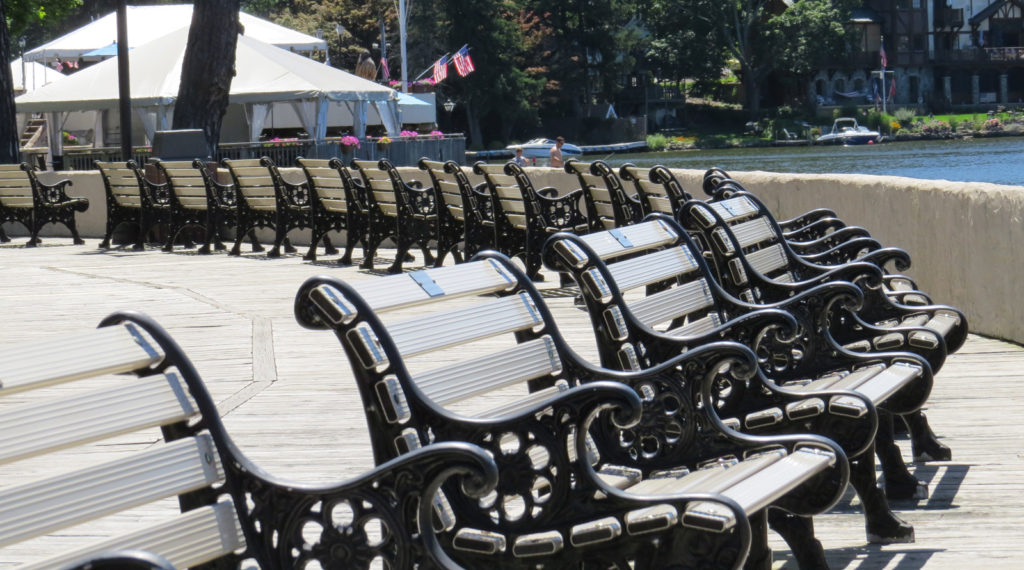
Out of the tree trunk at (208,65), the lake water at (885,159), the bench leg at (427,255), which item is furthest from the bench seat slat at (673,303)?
the lake water at (885,159)

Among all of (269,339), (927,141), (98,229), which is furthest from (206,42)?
(927,141)

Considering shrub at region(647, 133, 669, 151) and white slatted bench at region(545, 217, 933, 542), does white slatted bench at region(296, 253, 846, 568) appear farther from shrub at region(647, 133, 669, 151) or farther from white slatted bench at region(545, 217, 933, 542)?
shrub at region(647, 133, 669, 151)

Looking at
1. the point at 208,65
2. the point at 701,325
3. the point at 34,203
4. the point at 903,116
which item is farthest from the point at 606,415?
the point at 903,116

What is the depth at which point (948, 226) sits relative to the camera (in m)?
8.12

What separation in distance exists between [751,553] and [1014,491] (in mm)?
1733

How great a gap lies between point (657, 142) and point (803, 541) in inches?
3334

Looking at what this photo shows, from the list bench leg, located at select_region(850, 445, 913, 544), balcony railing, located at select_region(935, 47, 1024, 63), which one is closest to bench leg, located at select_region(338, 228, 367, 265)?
bench leg, located at select_region(850, 445, 913, 544)

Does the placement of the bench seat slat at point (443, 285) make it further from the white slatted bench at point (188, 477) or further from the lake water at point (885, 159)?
the lake water at point (885, 159)

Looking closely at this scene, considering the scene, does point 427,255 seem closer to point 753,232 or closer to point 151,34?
point 753,232

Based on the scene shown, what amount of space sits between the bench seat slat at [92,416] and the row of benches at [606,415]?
0.02m

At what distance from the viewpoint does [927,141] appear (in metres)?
88.1

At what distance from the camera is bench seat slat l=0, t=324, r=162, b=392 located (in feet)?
7.76

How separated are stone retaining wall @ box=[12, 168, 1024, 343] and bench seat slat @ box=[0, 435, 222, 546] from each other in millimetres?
5744

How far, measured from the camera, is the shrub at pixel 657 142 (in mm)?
87062
